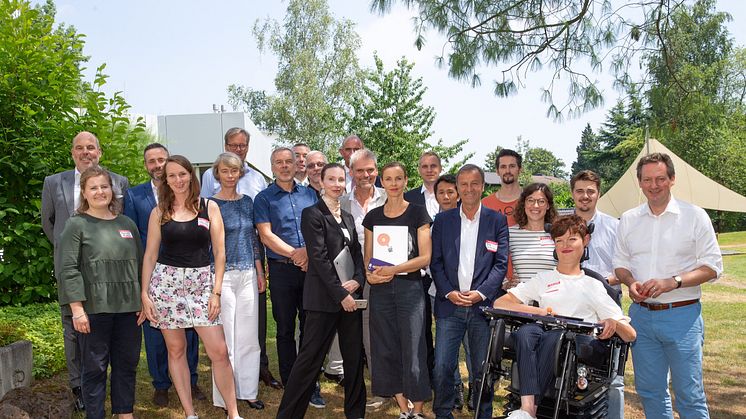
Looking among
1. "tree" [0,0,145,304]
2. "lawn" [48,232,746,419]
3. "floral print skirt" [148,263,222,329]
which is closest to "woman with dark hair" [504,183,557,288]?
"lawn" [48,232,746,419]

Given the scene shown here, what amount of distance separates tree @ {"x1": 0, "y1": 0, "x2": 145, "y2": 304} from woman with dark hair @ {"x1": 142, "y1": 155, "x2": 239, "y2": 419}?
304 centimetres

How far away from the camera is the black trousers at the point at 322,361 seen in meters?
4.75

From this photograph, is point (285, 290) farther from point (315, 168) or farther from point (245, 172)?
point (245, 172)

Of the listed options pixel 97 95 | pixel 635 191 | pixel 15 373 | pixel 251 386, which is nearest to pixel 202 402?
pixel 251 386

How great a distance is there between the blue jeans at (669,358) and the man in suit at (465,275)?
3.52 ft

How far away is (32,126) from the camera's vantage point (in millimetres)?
6980

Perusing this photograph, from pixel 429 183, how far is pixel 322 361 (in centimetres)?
225

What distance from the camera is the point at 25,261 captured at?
7211 mm

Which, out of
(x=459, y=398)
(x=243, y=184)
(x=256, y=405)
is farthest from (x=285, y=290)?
(x=459, y=398)

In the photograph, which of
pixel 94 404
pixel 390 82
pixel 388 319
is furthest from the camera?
pixel 390 82

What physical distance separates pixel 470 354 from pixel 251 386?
6.13 ft

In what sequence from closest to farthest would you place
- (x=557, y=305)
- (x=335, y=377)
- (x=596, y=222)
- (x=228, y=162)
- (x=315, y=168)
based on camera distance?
(x=557, y=305) → (x=228, y=162) → (x=596, y=222) → (x=315, y=168) → (x=335, y=377)

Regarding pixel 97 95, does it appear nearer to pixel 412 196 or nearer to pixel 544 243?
pixel 412 196

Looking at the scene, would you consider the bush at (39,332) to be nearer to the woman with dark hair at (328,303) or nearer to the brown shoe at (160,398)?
the brown shoe at (160,398)
